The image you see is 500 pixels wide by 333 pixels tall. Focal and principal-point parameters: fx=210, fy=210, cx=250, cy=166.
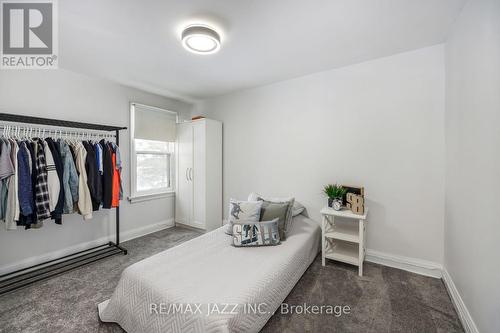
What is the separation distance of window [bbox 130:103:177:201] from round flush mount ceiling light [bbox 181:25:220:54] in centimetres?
193

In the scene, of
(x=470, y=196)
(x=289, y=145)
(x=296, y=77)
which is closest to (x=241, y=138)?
(x=289, y=145)

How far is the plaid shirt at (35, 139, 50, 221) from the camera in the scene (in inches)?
87.3

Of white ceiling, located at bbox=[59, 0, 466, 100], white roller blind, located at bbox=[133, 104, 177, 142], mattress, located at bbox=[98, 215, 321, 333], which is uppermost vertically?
white ceiling, located at bbox=[59, 0, 466, 100]

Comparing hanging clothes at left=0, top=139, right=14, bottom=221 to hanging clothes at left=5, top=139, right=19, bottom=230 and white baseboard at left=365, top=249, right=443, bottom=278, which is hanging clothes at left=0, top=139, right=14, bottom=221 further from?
white baseboard at left=365, top=249, right=443, bottom=278

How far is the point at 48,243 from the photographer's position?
105 inches

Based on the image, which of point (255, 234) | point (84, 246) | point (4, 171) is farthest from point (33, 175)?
point (255, 234)

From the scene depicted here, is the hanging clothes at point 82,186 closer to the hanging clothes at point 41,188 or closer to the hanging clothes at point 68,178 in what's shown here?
the hanging clothes at point 68,178

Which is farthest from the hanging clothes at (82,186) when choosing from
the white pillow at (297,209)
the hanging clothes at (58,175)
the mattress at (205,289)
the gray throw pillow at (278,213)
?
the white pillow at (297,209)

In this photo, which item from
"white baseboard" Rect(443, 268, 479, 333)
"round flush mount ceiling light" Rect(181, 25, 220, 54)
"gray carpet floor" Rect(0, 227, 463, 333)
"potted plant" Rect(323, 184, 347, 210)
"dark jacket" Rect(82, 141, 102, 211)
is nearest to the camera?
"white baseboard" Rect(443, 268, 479, 333)

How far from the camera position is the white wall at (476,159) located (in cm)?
129

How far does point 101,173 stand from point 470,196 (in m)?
3.87

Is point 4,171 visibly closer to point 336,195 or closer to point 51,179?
point 51,179

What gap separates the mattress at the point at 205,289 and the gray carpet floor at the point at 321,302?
0.19 m

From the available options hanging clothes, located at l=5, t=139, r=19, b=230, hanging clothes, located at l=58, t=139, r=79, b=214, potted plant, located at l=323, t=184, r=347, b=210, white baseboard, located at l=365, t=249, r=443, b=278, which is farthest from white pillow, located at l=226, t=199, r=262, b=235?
hanging clothes, located at l=5, t=139, r=19, b=230
